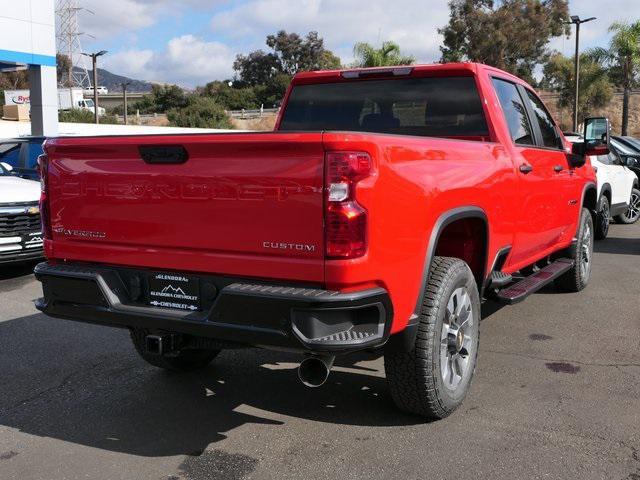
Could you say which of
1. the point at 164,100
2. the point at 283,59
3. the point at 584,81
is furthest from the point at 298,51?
the point at 584,81

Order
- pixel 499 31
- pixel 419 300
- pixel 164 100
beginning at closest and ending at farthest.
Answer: pixel 419 300, pixel 499 31, pixel 164 100

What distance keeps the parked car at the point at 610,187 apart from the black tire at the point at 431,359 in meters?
6.80

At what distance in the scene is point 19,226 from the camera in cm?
784

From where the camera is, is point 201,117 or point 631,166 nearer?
point 631,166

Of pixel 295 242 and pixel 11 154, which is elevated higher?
pixel 11 154

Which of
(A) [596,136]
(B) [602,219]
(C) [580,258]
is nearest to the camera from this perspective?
(A) [596,136]

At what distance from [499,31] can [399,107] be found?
51055 millimetres

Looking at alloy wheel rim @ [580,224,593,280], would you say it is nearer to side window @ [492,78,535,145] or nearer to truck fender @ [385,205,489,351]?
side window @ [492,78,535,145]

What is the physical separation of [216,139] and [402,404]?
5.68ft

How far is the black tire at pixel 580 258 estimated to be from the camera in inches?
257

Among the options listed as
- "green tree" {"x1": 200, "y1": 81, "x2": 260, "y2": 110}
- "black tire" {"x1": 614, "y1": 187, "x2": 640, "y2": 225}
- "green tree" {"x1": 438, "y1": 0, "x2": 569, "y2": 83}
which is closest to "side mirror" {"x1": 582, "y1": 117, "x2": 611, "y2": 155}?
"black tire" {"x1": 614, "y1": 187, "x2": 640, "y2": 225}

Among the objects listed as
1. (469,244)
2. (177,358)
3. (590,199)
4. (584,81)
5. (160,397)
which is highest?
(584,81)

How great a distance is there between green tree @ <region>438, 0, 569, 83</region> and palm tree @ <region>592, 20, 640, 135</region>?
1451 cm

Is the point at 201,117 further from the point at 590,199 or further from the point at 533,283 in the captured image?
the point at 533,283
